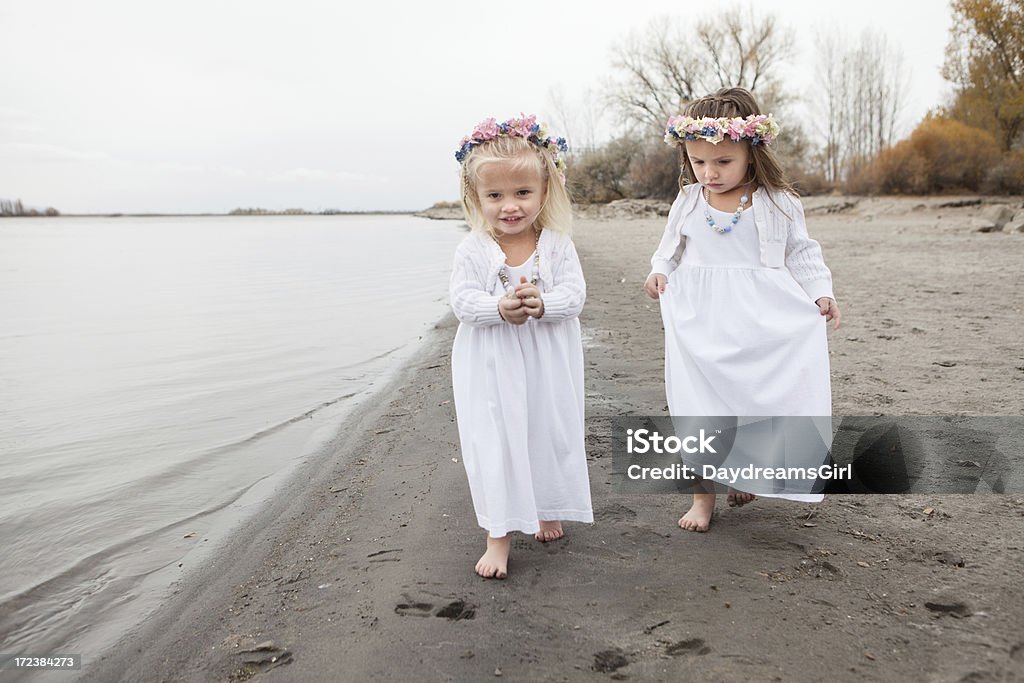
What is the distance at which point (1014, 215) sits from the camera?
46.7 feet

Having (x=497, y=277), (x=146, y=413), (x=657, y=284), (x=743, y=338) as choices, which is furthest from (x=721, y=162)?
(x=146, y=413)

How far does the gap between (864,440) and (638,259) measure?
9317mm

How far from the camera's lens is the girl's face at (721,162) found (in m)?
2.95

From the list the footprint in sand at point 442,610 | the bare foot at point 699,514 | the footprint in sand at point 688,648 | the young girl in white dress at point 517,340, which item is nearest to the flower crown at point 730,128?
the young girl in white dress at point 517,340

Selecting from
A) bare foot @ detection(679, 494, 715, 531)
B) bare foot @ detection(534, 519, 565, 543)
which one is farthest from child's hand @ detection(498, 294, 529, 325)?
bare foot @ detection(679, 494, 715, 531)

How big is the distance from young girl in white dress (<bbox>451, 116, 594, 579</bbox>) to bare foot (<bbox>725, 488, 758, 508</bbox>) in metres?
0.80

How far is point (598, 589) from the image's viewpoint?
251 cm

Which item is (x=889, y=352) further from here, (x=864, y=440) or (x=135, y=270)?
(x=135, y=270)

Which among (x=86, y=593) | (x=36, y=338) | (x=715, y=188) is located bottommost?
(x=86, y=593)

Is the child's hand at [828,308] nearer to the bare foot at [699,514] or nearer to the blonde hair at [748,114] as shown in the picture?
the blonde hair at [748,114]

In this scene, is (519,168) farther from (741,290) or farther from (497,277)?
(741,290)

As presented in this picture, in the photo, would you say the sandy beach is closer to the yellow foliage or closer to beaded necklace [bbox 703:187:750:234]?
beaded necklace [bbox 703:187:750:234]

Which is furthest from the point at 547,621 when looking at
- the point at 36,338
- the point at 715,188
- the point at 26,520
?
the point at 36,338

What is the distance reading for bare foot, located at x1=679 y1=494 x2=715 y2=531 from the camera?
9.71 feet
